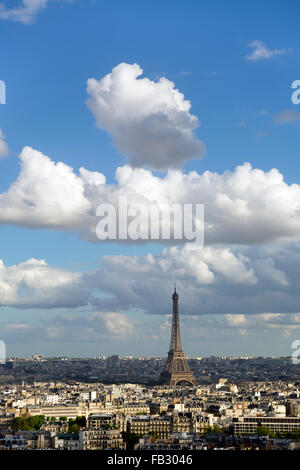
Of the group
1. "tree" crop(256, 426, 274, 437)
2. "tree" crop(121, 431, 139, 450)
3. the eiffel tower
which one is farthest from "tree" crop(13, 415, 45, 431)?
the eiffel tower

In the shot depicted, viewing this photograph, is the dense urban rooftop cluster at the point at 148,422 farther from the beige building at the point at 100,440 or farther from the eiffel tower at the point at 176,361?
the eiffel tower at the point at 176,361

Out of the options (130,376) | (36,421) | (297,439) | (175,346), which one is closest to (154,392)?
(175,346)

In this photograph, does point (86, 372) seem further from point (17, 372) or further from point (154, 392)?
point (154, 392)

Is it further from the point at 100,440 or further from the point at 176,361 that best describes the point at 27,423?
the point at 176,361

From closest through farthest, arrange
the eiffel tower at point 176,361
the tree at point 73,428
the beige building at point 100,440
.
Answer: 1. the beige building at point 100,440
2. the tree at point 73,428
3. the eiffel tower at point 176,361

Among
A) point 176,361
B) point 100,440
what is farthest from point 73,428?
point 176,361

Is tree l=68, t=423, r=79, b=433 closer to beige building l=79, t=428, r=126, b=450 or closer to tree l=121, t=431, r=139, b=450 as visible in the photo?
tree l=121, t=431, r=139, b=450

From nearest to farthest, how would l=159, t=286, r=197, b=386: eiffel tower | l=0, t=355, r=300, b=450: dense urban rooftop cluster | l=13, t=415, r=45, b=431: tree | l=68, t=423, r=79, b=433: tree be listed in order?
l=0, t=355, r=300, b=450: dense urban rooftop cluster → l=68, t=423, r=79, b=433: tree → l=13, t=415, r=45, b=431: tree → l=159, t=286, r=197, b=386: eiffel tower

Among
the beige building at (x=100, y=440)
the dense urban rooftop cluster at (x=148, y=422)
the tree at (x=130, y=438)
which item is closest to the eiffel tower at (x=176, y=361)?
the dense urban rooftop cluster at (x=148, y=422)
